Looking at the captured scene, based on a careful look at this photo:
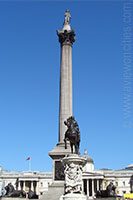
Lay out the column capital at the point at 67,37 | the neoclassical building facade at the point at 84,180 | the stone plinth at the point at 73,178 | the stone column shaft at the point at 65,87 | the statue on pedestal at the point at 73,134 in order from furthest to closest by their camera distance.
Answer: the neoclassical building facade at the point at 84,180, the column capital at the point at 67,37, the stone column shaft at the point at 65,87, the statue on pedestal at the point at 73,134, the stone plinth at the point at 73,178

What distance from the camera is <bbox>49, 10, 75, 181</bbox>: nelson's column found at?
32188 millimetres

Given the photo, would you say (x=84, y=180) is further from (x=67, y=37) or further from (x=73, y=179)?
(x=73, y=179)

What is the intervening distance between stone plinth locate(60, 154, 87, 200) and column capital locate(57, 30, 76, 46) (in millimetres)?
22854

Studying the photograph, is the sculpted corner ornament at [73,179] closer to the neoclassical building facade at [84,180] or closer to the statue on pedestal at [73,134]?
the statue on pedestal at [73,134]

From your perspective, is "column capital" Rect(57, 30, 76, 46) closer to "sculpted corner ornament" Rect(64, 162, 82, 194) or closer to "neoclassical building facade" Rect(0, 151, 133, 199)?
"sculpted corner ornament" Rect(64, 162, 82, 194)

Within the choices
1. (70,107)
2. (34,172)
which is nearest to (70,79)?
(70,107)

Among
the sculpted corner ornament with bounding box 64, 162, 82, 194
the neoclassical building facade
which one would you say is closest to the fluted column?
the sculpted corner ornament with bounding box 64, 162, 82, 194

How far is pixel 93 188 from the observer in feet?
354

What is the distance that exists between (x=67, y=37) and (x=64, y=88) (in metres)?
7.19

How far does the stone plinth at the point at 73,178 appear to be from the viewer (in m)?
18.4

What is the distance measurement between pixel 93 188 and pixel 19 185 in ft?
90.1

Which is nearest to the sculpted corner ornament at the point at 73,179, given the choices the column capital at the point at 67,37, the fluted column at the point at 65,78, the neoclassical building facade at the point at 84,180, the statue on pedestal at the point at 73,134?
the statue on pedestal at the point at 73,134

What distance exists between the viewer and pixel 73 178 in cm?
1855

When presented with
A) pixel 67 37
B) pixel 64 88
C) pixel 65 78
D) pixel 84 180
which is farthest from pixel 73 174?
pixel 84 180
